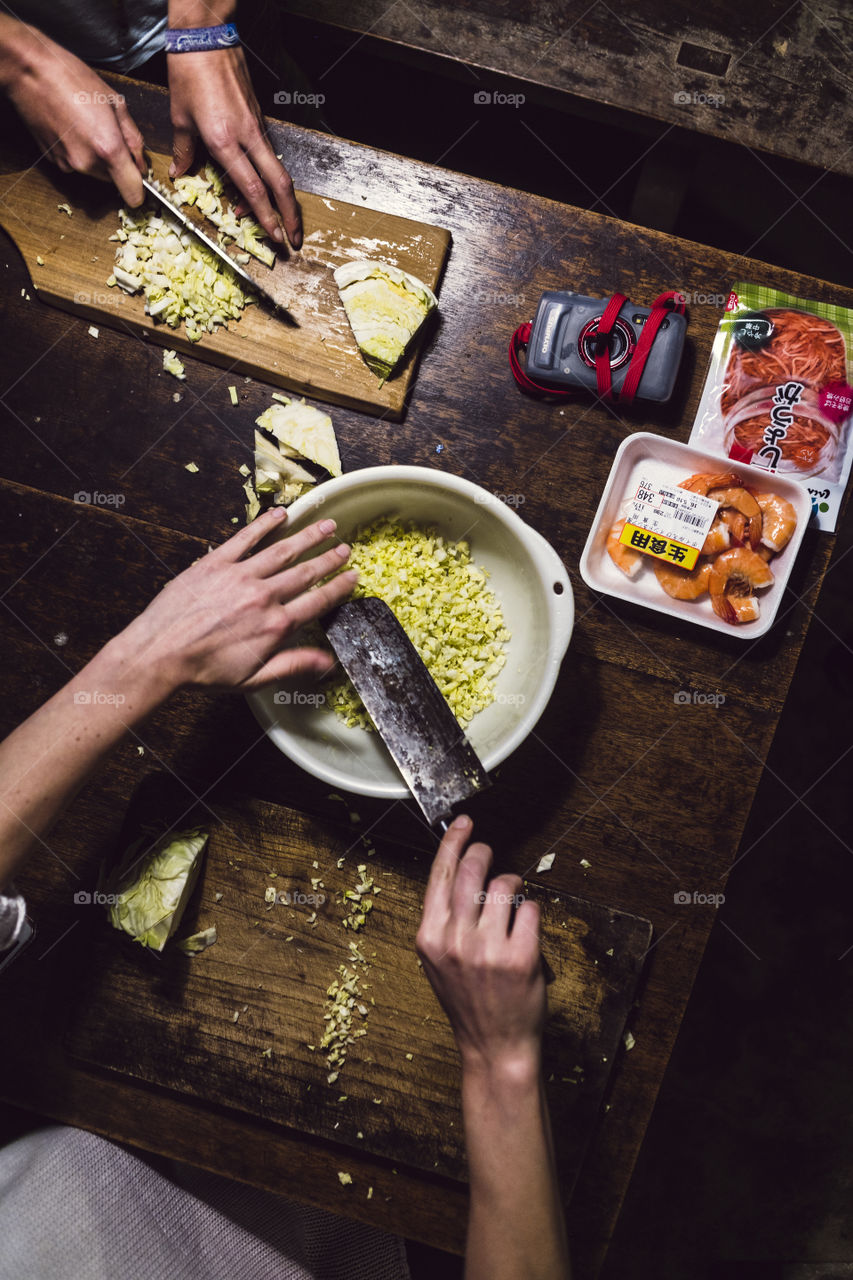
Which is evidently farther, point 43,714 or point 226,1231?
point 226,1231

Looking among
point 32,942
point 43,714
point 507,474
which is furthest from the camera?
point 507,474

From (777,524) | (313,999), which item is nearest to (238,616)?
(313,999)

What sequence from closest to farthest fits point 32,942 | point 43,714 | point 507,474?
point 43,714
point 32,942
point 507,474

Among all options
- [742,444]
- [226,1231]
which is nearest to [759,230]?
[742,444]

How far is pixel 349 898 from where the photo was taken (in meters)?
1.61

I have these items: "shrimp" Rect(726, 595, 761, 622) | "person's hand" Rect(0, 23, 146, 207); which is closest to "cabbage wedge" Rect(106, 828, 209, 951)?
"shrimp" Rect(726, 595, 761, 622)

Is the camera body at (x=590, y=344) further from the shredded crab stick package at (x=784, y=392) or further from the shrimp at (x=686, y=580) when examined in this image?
the shrimp at (x=686, y=580)

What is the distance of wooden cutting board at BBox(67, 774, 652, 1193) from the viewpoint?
1559 millimetres

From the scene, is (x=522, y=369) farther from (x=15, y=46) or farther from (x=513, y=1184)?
(x=513, y=1184)

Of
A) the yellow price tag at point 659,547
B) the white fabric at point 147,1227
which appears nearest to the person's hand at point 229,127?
the yellow price tag at point 659,547

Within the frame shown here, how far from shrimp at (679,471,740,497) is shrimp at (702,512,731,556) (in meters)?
0.07

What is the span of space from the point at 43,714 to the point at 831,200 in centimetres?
290

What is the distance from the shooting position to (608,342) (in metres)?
1.63

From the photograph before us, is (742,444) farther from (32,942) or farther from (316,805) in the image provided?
(32,942)
